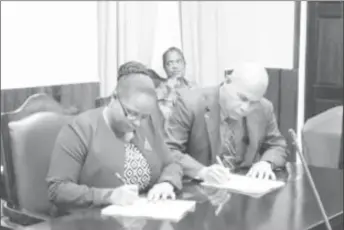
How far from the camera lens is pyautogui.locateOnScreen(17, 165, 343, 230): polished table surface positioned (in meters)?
1.76

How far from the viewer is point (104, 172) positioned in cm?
209

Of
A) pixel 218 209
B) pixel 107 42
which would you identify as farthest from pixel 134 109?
pixel 107 42

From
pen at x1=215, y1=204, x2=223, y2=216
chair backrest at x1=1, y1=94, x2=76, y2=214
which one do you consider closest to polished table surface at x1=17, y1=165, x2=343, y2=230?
pen at x1=215, y1=204, x2=223, y2=216

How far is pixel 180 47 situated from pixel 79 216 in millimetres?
2842

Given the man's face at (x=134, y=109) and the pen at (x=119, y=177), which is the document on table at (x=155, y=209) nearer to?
the pen at (x=119, y=177)

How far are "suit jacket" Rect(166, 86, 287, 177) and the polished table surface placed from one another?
35 centimetres

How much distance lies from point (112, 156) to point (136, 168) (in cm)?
11

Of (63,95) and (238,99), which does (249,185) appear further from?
(63,95)

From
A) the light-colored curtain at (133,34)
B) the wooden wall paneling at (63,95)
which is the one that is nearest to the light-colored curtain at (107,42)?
the light-colored curtain at (133,34)

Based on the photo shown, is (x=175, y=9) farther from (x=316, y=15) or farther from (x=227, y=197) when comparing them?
(x=227, y=197)

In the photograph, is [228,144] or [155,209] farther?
[228,144]

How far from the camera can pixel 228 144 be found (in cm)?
266

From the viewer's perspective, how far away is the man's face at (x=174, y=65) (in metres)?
4.11

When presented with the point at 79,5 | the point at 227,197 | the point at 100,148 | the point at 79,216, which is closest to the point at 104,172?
Answer: the point at 100,148
